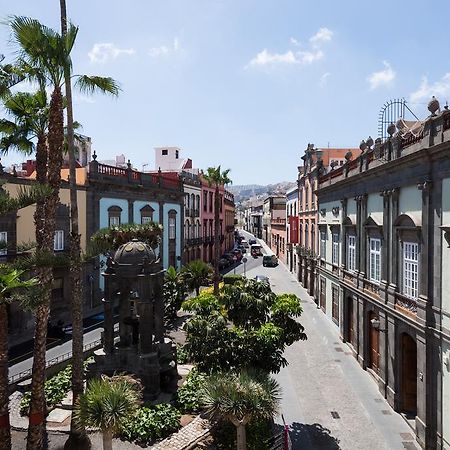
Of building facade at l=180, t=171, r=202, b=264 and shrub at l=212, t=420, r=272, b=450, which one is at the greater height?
building facade at l=180, t=171, r=202, b=264

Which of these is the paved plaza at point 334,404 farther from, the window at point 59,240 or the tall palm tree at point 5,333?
the window at point 59,240

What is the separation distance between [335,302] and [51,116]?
23.4 metres

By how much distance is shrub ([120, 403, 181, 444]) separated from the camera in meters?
13.0

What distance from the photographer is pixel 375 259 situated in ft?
65.2

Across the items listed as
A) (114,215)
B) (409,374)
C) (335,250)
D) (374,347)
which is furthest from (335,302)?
(114,215)

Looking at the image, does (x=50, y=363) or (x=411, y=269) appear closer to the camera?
(x=411, y=269)

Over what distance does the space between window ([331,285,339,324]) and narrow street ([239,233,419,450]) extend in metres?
3.20

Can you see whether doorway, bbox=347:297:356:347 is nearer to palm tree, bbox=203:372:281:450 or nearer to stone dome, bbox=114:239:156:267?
stone dome, bbox=114:239:156:267

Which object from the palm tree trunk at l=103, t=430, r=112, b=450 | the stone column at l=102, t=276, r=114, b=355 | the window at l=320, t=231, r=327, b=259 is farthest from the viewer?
the window at l=320, t=231, r=327, b=259

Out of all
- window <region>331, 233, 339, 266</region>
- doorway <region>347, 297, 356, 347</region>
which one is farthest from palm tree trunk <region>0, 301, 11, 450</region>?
window <region>331, 233, 339, 266</region>

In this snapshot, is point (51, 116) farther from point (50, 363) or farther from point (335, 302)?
point (335, 302)

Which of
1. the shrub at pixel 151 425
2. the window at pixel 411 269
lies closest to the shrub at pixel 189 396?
the shrub at pixel 151 425

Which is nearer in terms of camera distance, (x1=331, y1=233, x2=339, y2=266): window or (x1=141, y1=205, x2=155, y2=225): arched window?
(x1=331, y1=233, x2=339, y2=266): window

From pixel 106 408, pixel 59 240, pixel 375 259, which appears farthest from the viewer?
pixel 59 240
